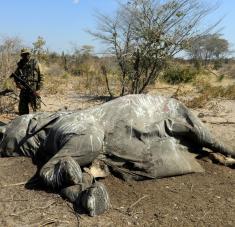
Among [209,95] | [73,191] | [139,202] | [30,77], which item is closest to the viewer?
[73,191]

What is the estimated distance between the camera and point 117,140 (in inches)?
210

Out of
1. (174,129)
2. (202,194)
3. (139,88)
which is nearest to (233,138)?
(174,129)

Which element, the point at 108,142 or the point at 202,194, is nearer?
the point at 202,194

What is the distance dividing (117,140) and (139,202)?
0.91 metres

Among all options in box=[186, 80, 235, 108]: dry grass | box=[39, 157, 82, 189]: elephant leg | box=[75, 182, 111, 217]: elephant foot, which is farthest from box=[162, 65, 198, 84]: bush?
box=[75, 182, 111, 217]: elephant foot

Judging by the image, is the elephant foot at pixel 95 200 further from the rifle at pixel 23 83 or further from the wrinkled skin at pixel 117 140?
the rifle at pixel 23 83

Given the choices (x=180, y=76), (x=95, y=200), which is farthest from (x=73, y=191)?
(x=180, y=76)

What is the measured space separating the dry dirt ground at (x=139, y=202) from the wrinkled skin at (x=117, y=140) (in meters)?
0.14

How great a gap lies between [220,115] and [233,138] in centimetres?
259

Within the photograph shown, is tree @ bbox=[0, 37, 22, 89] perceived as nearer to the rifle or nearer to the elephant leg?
the rifle

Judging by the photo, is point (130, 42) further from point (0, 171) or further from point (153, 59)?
point (0, 171)

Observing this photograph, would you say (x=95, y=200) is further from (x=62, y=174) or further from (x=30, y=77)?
(x=30, y=77)

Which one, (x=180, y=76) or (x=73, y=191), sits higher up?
(x=180, y=76)

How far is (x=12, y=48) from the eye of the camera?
10.9 metres
